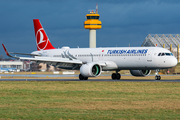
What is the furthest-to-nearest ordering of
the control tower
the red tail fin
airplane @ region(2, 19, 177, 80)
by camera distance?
the control tower, the red tail fin, airplane @ region(2, 19, 177, 80)

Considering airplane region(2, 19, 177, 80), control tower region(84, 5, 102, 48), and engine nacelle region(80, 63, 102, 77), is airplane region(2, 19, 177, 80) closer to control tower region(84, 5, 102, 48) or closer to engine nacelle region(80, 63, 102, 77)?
engine nacelle region(80, 63, 102, 77)

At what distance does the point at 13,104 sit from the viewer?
1986 cm

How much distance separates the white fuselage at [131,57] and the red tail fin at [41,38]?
627cm

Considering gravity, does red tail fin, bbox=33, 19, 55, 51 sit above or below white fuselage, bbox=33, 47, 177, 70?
above

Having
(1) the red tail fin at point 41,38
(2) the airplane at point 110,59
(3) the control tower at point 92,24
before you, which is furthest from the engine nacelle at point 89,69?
(3) the control tower at point 92,24

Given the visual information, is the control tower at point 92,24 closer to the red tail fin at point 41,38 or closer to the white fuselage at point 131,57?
the red tail fin at point 41,38

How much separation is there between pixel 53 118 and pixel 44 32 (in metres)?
45.8

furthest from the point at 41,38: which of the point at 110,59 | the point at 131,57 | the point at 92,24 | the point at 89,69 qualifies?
the point at 92,24

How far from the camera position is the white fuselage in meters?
44.1

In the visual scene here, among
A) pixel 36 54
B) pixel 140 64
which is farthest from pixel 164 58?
pixel 36 54

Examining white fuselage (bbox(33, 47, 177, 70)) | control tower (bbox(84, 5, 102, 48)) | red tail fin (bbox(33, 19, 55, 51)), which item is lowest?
white fuselage (bbox(33, 47, 177, 70))

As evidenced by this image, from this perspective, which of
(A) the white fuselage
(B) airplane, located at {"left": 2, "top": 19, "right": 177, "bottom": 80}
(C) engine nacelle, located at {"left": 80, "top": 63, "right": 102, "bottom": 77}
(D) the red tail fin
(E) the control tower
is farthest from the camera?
(E) the control tower

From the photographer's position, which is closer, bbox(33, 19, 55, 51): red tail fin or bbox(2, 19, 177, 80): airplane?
bbox(2, 19, 177, 80): airplane

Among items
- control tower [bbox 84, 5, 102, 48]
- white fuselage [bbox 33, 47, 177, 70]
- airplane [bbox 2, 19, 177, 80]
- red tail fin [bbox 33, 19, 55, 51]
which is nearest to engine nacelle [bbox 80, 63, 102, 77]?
airplane [bbox 2, 19, 177, 80]
